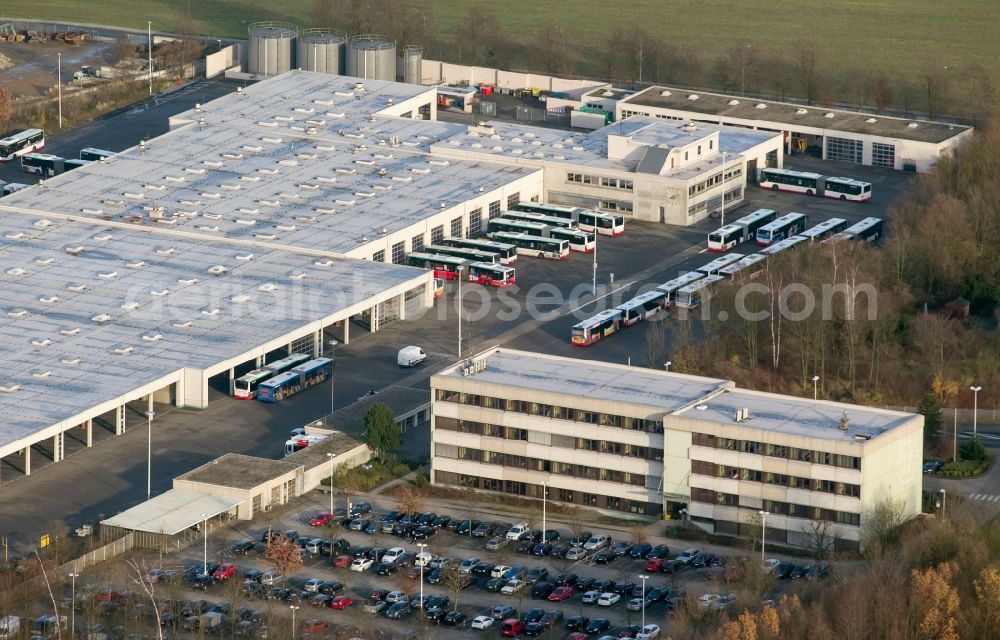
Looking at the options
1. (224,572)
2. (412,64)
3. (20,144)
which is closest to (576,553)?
(224,572)

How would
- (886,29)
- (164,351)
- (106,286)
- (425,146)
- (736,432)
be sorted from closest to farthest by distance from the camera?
(736,432) → (164,351) → (106,286) → (425,146) → (886,29)

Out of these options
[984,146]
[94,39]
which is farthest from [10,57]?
[984,146]

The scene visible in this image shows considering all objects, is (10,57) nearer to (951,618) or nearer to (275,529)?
(275,529)

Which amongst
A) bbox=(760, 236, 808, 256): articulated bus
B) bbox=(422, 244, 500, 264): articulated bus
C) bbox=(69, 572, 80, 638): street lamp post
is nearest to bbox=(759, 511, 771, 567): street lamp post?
bbox=(69, 572, 80, 638): street lamp post

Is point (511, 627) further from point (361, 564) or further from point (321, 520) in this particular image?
point (321, 520)

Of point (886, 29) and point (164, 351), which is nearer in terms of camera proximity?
point (164, 351)

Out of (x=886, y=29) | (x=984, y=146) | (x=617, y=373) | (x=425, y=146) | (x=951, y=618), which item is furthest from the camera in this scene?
(x=886, y=29)

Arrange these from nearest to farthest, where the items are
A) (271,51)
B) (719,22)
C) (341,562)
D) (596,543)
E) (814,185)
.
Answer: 1. (341,562)
2. (596,543)
3. (814,185)
4. (271,51)
5. (719,22)
